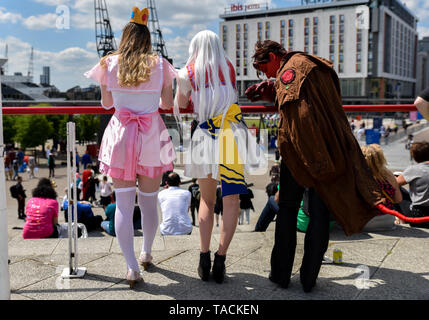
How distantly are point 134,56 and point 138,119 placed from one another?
0.40m

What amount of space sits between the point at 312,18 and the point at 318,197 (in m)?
112

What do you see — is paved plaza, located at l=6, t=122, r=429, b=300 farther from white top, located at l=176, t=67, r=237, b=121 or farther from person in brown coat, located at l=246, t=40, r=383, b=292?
white top, located at l=176, t=67, r=237, b=121

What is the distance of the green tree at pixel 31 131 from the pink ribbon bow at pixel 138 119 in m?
45.7

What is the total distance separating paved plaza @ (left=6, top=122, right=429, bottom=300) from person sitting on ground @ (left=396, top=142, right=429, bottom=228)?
859 millimetres

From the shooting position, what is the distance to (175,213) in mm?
6176

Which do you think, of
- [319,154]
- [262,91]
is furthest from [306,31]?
[319,154]

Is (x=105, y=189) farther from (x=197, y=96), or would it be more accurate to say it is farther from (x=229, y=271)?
(x=197, y=96)

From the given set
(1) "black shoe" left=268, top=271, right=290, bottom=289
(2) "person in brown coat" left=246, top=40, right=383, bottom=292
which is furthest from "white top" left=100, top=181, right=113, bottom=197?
(2) "person in brown coat" left=246, top=40, right=383, bottom=292

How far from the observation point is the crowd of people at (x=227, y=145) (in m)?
2.53

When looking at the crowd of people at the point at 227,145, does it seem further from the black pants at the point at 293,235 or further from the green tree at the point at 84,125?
the green tree at the point at 84,125

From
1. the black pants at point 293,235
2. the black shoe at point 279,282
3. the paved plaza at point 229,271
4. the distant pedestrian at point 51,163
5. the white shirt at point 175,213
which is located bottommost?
the distant pedestrian at point 51,163

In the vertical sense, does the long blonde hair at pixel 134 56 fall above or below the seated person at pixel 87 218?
above

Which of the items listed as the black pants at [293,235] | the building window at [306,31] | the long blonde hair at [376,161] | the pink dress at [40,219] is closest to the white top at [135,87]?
the black pants at [293,235]
